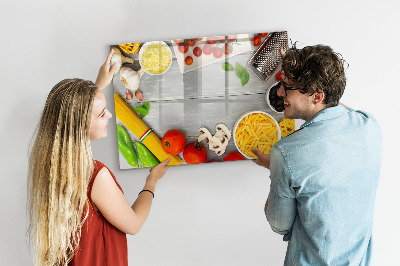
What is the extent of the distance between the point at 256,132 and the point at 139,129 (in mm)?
418

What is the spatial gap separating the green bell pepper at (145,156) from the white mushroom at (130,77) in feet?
0.68

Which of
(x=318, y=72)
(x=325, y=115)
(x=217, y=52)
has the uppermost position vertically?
(x=217, y=52)

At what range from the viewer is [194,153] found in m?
1.44

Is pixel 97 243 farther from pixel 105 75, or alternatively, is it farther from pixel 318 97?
pixel 318 97

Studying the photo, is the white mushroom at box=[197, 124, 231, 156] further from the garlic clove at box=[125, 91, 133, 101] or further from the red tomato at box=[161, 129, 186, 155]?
the garlic clove at box=[125, 91, 133, 101]

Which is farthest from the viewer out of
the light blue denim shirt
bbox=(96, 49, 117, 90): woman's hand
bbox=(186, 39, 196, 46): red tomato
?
bbox=(186, 39, 196, 46): red tomato

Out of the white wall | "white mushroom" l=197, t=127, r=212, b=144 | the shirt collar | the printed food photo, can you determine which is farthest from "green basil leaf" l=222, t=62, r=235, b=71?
the shirt collar

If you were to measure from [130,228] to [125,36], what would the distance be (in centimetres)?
67

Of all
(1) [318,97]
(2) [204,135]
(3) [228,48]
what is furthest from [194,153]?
(1) [318,97]

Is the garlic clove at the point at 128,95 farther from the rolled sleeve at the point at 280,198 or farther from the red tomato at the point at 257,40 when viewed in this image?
the rolled sleeve at the point at 280,198

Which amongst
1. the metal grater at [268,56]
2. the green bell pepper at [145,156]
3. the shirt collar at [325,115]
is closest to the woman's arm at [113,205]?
the green bell pepper at [145,156]

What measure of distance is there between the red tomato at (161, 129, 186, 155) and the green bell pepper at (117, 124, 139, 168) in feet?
0.39

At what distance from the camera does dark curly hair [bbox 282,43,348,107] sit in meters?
1.06

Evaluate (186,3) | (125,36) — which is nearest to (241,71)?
(186,3)
